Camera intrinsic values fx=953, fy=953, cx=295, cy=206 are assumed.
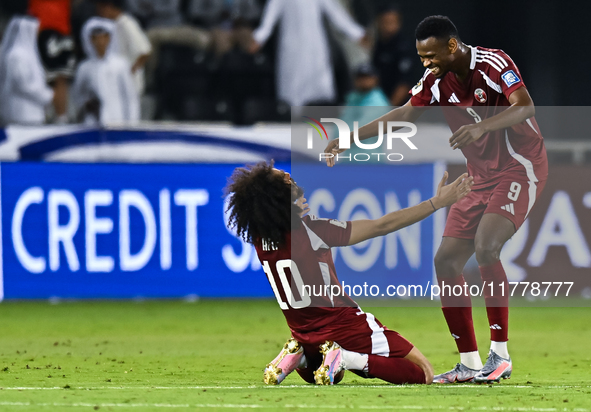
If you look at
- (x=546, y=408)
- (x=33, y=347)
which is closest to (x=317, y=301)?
(x=546, y=408)

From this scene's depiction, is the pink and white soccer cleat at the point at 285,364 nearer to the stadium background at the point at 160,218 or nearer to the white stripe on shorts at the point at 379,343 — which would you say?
the white stripe on shorts at the point at 379,343

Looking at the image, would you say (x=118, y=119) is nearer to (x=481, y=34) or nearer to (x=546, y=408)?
(x=481, y=34)

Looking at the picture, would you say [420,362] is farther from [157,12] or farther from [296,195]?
[157,12]

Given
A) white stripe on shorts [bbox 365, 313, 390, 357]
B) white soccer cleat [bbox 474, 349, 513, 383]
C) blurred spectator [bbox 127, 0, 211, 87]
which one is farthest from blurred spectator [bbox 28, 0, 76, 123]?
white soccer cleat [bbox 474, 349, 513, 383]

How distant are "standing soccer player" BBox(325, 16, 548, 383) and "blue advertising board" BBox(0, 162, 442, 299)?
3767mm

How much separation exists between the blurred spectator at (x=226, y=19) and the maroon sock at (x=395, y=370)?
7.03 m

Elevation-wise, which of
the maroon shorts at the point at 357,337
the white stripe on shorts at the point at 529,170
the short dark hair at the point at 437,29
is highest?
the short dark hair at the point at 437,29

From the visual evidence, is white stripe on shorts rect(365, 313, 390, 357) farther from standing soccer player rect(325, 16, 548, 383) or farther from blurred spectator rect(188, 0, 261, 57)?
blurred spectator rect(188, 0, 261, 57)

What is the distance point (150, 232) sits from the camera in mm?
9805

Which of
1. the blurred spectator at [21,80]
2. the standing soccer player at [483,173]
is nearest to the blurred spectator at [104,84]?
the blurred spectator at [21,80]

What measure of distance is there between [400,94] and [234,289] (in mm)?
3295

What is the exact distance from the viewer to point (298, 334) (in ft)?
18.0

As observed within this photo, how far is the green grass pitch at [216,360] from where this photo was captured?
4.79 meters

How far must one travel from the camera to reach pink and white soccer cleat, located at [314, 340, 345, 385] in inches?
211
